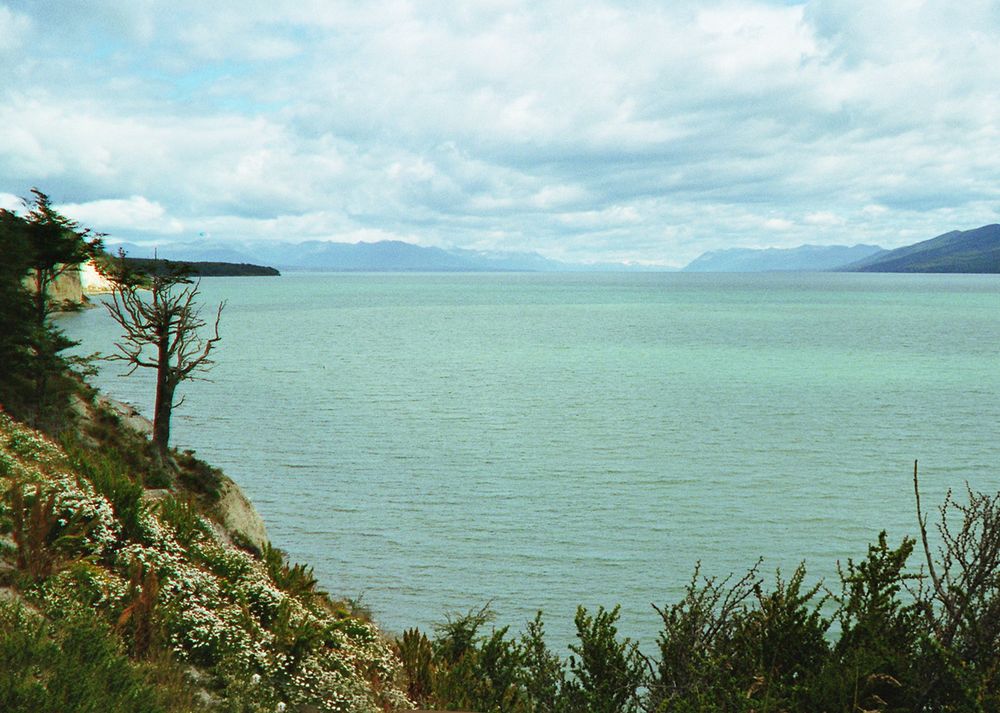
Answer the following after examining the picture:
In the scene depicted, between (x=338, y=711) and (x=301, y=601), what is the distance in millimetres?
5750

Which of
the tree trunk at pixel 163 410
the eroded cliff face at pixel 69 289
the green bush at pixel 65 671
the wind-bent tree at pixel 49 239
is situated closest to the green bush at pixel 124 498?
the green bush at pixel 65 671

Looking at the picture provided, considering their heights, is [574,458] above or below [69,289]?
below

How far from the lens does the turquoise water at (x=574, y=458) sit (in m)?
24.1

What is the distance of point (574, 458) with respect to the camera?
36.3 meters

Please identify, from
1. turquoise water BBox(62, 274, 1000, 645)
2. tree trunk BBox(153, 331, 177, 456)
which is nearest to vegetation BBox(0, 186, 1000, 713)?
turquoise water BBox(62, 274, 1000, 645)

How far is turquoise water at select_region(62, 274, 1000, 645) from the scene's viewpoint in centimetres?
2408

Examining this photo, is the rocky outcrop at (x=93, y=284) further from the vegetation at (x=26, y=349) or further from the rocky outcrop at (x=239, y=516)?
the rocky outcrop at (x=239, y=516)

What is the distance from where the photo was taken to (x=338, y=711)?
10383mm

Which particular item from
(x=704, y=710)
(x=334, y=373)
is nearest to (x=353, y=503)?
(x=704, y=710)

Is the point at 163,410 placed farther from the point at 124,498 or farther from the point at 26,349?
the point at 124,498

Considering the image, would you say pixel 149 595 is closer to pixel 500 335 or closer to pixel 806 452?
pixel 806 452

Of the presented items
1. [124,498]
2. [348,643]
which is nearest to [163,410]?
[124,498]

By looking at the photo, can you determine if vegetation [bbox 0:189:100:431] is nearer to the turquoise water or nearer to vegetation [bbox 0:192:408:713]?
the turquoise water

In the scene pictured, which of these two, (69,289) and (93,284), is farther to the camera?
(93,284)
